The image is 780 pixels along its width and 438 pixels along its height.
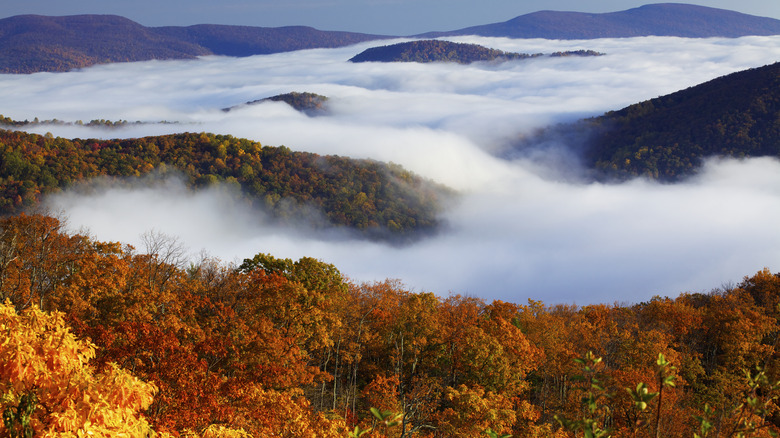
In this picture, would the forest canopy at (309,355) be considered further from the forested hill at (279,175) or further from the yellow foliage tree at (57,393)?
the forested hill at (279,175)

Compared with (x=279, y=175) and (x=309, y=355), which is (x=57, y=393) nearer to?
(x=309, y=355)

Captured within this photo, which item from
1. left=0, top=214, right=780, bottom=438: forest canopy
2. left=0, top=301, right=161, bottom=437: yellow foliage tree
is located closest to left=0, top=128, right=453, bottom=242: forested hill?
left=0, top=214, right=780, bottom=438: forest canopy

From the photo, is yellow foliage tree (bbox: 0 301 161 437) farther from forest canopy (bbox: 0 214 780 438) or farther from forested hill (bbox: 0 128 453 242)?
forested hill (bbox: 0 128 453 242)

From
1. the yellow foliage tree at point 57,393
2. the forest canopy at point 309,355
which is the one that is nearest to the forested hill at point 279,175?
the forest canopy at point 309,355

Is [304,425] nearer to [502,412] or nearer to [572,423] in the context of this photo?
[502,412]

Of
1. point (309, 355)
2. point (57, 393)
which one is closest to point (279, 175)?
point (309, 355)

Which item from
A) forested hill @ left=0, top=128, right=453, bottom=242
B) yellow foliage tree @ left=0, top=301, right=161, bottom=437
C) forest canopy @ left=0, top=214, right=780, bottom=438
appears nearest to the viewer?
yellow foliage tree @ left=0, top=301, right=161, bottom=437
